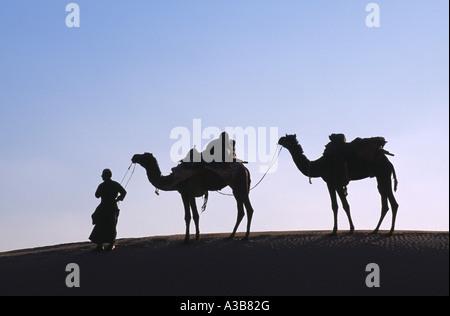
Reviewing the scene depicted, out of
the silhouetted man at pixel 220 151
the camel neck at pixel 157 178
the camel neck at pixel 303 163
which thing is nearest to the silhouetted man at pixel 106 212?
the camel neck at pixel 157 178

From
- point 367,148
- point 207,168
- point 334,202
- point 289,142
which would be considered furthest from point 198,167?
point 367,148

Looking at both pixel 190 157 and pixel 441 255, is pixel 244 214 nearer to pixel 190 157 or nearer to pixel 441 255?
pixel 190 157

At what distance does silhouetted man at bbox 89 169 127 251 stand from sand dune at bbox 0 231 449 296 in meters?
0.49

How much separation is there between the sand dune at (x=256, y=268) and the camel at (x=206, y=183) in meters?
0.79

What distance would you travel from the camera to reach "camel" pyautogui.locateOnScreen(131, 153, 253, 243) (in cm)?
1858

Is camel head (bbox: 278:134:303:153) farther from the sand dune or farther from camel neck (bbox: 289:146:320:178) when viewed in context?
the sand dune

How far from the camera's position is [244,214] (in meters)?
18.6

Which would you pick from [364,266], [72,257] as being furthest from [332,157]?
[72,257]

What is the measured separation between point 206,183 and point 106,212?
2.72 m

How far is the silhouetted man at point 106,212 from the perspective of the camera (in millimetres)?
18719

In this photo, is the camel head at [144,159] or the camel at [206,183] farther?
the camel head at [144,159]

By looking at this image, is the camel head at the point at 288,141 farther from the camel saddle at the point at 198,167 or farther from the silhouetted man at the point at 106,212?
the silhouetted man at the point at 106,212
